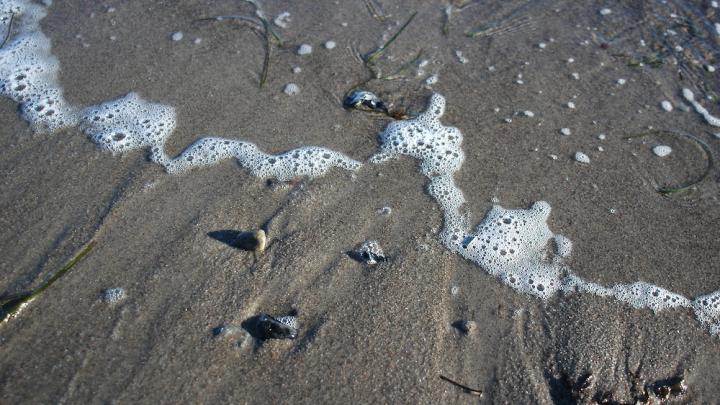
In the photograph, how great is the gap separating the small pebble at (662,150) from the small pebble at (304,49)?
86.1 inches

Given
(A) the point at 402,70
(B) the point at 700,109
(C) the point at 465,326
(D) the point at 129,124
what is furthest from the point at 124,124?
(B) the point at 700,109

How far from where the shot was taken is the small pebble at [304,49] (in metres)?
3.49

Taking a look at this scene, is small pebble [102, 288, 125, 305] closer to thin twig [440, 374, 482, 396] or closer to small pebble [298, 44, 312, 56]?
thin twig [440, 374, 482, 396]

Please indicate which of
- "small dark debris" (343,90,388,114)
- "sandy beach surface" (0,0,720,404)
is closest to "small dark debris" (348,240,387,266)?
"sandy beach surface" (0,0,720,404)

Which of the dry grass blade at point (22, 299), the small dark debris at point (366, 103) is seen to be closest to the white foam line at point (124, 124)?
the small dark debris at point (366, 103)

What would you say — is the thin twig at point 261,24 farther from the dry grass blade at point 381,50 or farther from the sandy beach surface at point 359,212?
the dry grass blade at point 381,50

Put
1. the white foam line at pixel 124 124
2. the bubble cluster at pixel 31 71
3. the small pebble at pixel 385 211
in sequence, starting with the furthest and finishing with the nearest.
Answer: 1. the bubble cluster at pixel 31 71
2. the white foam line at pixel 124 124
3. the small pebble at pixel 385 211

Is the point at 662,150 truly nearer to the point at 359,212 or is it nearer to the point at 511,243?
the point at 511,243

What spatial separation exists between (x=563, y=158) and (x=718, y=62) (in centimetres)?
162

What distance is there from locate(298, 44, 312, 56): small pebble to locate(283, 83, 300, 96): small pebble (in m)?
0.32

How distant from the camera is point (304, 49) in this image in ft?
11.5

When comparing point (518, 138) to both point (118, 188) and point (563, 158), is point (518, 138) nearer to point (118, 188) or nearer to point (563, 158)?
point (563, 158)

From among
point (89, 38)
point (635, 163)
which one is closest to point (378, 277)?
point (635, 163)

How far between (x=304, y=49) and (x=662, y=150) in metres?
2.27
